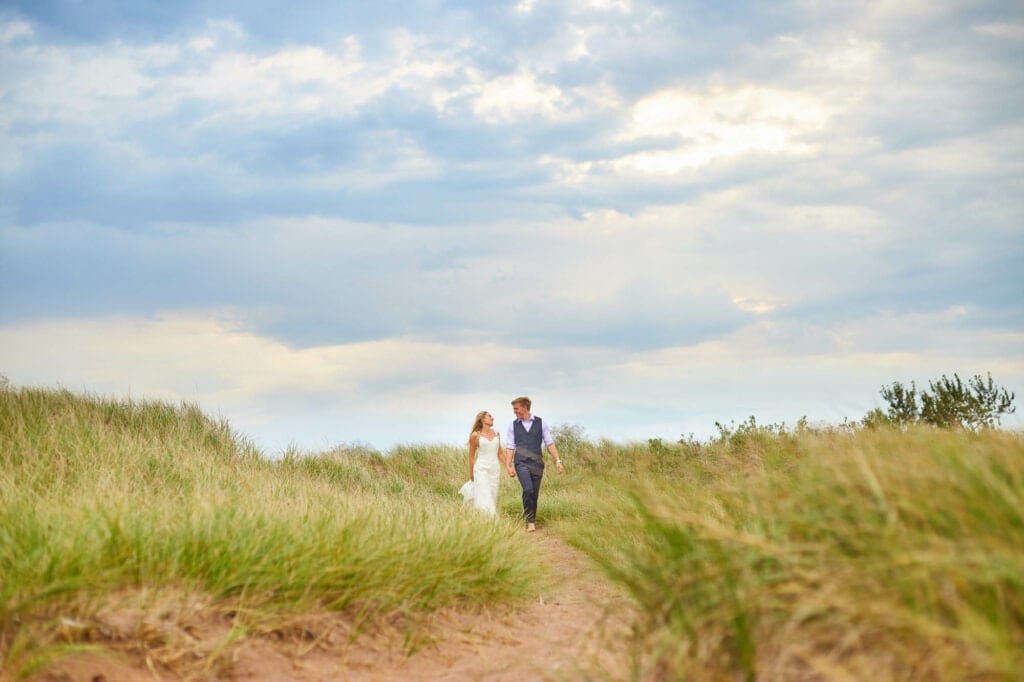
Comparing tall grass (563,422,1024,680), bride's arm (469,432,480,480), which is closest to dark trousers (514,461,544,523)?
bride's arm (469,432,480,480)

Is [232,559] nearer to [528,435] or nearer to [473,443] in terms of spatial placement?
[473,443]

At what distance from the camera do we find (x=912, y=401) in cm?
2092

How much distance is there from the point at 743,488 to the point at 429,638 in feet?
9.77

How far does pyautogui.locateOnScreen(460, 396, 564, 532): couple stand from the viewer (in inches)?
619

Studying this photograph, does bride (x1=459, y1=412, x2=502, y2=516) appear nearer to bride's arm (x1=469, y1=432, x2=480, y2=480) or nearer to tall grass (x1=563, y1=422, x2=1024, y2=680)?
bride's arm (x1=469, y1=432, x2=480, y2=480)

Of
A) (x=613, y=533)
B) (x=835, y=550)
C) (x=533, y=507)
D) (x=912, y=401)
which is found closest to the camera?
(x=835, y=550)

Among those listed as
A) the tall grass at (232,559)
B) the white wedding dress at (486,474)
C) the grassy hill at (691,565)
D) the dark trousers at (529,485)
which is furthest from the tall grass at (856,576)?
the dark trousers at (529,485)

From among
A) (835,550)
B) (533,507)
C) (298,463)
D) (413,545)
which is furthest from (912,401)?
(835,550)

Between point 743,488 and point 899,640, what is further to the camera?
point 743,488

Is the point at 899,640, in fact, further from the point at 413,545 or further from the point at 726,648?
the point at 413,545

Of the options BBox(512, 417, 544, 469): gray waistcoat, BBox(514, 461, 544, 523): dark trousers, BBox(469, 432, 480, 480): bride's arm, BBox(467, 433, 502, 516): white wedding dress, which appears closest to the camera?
BBox(467, 433, 502, 516): white wedding dress

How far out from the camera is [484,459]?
52.0ft

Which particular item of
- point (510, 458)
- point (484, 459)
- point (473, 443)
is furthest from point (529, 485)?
point (473, 443)

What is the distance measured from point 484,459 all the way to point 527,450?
99cm
